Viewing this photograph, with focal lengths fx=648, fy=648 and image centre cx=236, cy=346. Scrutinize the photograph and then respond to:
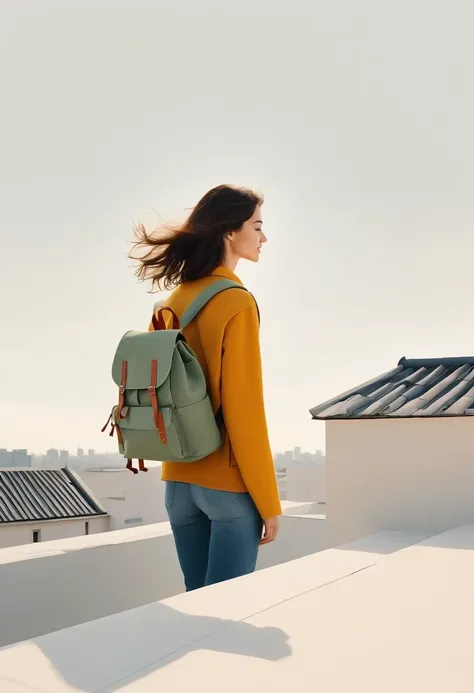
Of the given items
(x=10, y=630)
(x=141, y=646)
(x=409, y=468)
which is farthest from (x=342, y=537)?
(x=141, y=646)

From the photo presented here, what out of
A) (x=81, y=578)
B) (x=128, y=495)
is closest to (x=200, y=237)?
(x=81, y=578)

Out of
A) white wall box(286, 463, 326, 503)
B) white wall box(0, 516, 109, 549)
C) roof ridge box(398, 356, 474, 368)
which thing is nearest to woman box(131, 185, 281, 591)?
roof ridge box(398, 356, 474, 368)

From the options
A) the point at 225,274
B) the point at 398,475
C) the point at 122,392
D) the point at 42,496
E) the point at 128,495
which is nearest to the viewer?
the point at 122,392

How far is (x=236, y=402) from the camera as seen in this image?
193 cm

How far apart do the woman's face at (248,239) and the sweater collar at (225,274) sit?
0.08 m

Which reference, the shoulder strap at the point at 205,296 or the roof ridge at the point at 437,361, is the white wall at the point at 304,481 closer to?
the roof ridge at the point at 437,361

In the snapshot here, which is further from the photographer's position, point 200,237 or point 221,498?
point 200,237

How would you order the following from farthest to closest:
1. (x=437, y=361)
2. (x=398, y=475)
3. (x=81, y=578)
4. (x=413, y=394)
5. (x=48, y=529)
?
(x=48, y=529)
(x=437, y=361)
(x=413, y=394)
(x=398, y=475)
(x=81, y=578)

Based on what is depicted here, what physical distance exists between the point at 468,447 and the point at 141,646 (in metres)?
2.16

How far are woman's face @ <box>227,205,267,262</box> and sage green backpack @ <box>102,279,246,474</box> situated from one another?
22cm

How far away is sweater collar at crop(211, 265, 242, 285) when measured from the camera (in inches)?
84.2

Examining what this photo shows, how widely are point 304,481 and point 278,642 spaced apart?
17.4 meters

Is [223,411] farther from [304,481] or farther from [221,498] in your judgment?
[304,481]

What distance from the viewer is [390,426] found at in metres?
3.25
